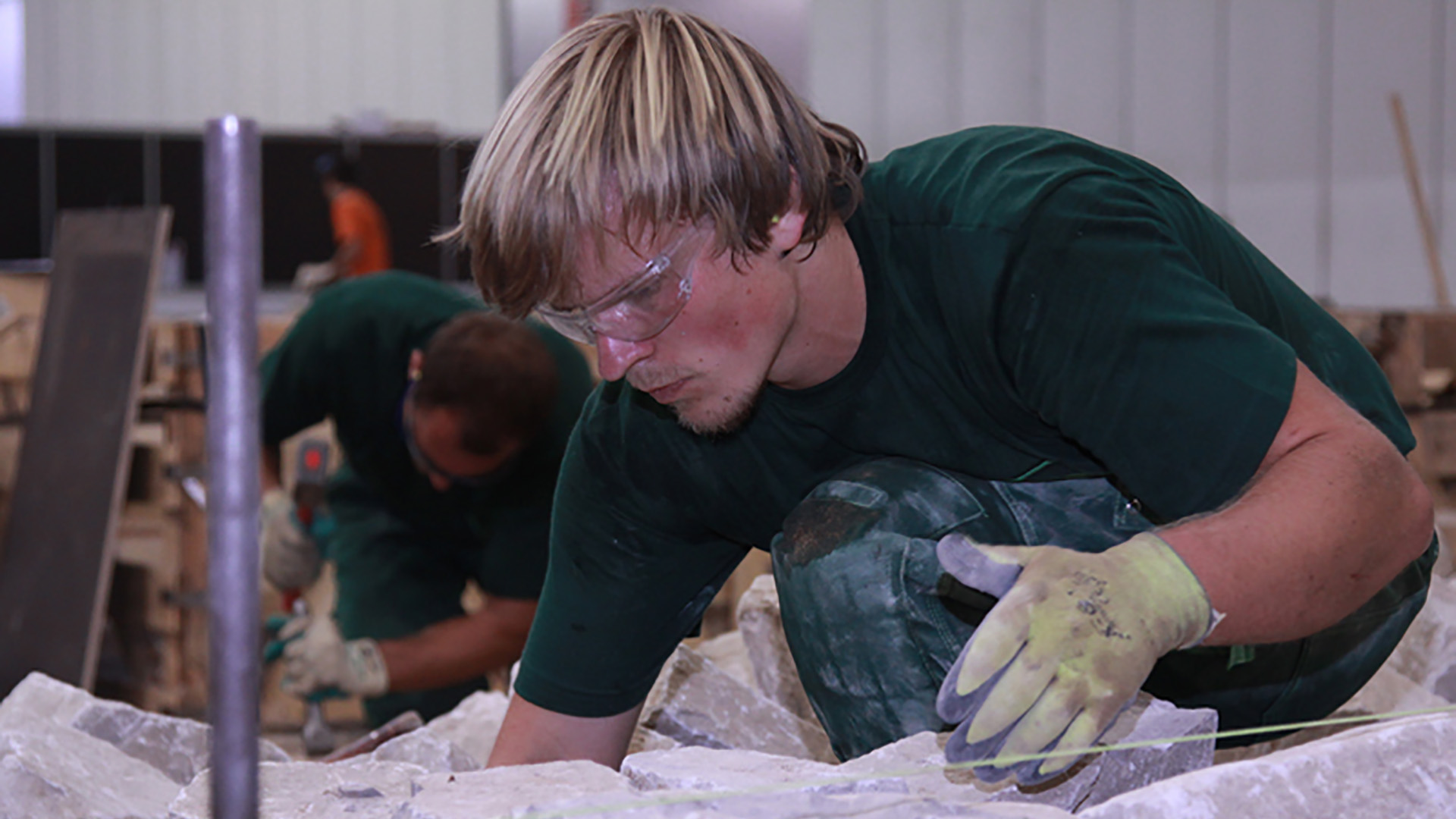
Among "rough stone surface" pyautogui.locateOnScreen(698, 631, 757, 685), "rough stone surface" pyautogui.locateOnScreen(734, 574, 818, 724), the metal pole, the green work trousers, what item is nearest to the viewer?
the metal pole

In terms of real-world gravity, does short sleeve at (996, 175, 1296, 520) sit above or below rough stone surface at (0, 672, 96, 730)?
above

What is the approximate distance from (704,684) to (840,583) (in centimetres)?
65

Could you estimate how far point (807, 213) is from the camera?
4.83ft

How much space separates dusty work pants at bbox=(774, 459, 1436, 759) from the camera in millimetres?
1525

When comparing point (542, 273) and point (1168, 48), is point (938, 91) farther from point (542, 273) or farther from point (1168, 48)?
point (542, 273)

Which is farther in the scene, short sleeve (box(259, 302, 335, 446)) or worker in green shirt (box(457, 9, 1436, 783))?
short sleeve (box(259, 302, 335, 446))

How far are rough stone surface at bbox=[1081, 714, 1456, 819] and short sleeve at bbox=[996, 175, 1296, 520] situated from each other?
25 cm

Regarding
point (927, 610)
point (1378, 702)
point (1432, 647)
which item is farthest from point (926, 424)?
point (1432, 647)

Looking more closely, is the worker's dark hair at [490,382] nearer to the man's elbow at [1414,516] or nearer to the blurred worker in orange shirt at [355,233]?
the man's elbow at [1414,516]

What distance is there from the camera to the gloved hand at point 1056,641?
108 cm

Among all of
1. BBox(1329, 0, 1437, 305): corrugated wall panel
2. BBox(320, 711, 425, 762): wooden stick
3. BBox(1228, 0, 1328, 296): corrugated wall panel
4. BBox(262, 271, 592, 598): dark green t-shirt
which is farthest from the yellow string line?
BBox(1228, 0, 1328, 296): corrugated wall panel

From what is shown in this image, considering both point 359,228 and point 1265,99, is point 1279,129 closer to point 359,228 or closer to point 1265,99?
point 1265,99

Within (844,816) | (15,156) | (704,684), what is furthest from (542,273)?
(15,156)

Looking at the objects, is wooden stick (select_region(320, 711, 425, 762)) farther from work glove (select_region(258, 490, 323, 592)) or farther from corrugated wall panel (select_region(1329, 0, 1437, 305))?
corrugated wall panel (select_region(1329, 0, 1437, 305))
